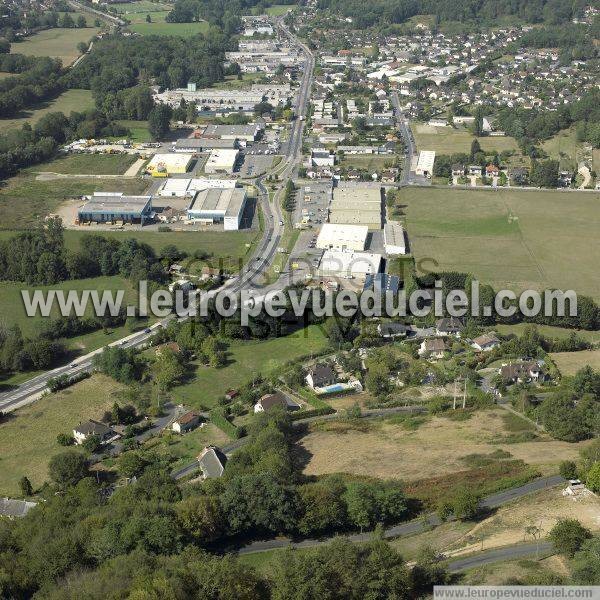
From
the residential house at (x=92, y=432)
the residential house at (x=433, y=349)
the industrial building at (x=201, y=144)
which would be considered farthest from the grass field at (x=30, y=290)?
the industrial building at (x=201, y=144)

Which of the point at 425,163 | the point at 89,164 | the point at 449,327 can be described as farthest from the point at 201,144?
the point at 449,327

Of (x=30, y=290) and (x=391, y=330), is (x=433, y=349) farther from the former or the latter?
(x=30, y=290)

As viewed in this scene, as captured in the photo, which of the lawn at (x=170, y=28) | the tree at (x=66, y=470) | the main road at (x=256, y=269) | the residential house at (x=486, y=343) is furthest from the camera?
the lawn at (x=170, y=28)

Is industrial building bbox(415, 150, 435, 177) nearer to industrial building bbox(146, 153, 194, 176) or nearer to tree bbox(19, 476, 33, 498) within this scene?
industrial building bbox(146, 153, 194, 176)

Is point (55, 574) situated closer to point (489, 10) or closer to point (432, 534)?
point (432, 534)

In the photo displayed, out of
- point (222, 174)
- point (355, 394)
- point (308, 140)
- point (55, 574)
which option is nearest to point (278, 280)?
point (355, 394)

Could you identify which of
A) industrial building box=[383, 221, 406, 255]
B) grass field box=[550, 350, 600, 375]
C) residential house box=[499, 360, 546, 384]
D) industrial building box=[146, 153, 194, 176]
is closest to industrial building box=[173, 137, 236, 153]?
industrial building box=[146, 153, 194, 176]

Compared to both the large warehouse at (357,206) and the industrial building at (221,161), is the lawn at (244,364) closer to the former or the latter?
the large warehouse at (357,206)
